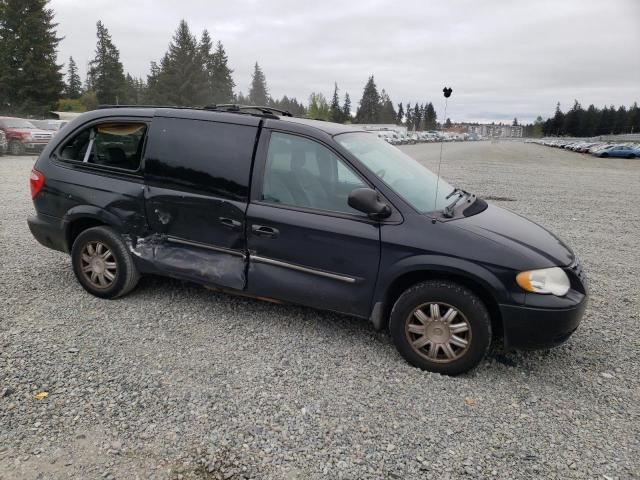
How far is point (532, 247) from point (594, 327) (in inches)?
62.8

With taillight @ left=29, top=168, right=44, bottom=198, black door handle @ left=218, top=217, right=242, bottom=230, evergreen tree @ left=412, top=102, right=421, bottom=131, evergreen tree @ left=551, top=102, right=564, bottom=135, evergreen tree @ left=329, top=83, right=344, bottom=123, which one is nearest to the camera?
black door handle @ left=218, top=217, right=242, bottom=230

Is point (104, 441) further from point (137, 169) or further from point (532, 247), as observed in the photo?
point (532, 247)

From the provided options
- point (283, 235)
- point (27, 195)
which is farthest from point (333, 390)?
point (27, 195)

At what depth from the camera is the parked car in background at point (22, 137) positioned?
19219 mm

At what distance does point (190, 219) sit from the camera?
3.95m

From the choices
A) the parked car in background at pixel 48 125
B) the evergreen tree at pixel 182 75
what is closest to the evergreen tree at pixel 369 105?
the evergreen tree at pixel 182 75

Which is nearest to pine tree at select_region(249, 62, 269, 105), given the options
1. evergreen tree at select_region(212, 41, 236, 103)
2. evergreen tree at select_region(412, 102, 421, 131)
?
evergreen tree at select_region(212, 41, 236, 103)

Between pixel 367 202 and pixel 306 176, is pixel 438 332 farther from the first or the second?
pixel 306 176

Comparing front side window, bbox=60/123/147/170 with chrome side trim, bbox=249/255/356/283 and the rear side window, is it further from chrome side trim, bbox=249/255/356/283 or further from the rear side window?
chrome side trim, bbox=249/255/356/283

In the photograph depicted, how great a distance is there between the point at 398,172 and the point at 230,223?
4.96ft

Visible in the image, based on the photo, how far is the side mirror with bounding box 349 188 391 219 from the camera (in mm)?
3301

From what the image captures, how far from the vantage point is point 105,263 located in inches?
173

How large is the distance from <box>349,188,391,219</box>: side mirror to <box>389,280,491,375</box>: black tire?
0.64 meters

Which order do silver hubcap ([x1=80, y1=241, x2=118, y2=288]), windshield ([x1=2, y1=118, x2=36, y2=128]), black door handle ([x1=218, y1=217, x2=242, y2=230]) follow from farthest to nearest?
windshield ([x1=2, y1=118, x2=36, y2=128]) → silver hubcap ([x1=80, y1=241, x2=118, y2=288]) → black door handle ([x1=218, y1=217, x2=242, y2=230])
